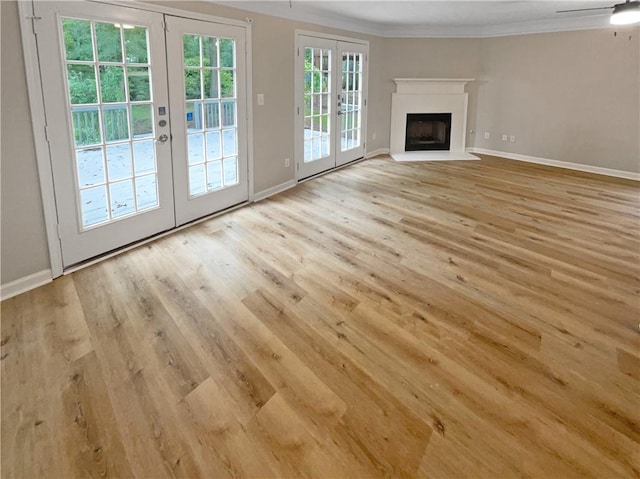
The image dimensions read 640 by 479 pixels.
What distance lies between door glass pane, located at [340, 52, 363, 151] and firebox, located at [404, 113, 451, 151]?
4.48 feet

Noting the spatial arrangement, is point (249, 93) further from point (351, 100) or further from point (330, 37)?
point (351, 100)

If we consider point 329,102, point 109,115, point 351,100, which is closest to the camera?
point 109,115

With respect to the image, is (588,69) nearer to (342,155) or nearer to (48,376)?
(342,155)

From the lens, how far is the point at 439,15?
20.2 ft

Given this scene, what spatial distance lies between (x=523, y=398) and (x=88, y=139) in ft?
11.2

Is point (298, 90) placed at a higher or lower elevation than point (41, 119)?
higher

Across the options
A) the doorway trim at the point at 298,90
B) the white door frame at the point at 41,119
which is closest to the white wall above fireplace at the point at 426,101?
the doorway trim at the point at 298,90

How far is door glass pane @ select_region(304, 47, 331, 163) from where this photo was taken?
5711 millimetres

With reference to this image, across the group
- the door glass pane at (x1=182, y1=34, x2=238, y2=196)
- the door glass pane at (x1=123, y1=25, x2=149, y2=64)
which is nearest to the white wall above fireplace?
the door glass pane at (x1=182, y1=34, x2=238, y2=196)

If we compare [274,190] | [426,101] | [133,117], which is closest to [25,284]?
[133,117]

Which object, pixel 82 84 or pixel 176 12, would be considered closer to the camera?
pixel 82 84

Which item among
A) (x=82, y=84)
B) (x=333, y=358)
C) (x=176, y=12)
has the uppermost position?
(x=176, y=12)

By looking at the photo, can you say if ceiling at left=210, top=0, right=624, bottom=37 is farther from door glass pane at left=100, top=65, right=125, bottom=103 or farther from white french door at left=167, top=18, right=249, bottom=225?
door glass pane at left=100, top=65, right=125, bottom=103

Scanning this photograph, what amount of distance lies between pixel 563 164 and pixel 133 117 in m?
6.77
